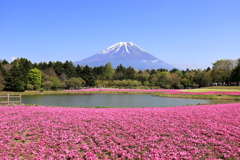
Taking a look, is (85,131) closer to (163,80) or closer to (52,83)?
(52,83)

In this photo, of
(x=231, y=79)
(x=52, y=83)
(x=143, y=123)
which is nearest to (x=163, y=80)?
(x=231, y=79)

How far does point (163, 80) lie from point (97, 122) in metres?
96.0

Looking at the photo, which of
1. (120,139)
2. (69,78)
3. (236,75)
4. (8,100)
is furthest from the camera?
(69,78)

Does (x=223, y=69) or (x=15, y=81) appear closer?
Result: (x=15, y=81)

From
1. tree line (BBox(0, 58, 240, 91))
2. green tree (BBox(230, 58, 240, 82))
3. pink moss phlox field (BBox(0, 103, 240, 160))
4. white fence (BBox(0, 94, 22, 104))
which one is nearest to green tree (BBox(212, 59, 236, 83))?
tree line (BBox(0, 58, 240, 91))

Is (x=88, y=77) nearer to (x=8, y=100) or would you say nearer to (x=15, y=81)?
(x=15, y=81)

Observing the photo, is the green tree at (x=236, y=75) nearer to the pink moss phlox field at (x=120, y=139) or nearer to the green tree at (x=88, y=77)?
the green tree at (x=88, y=77)

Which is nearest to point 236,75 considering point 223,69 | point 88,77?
point 223,69

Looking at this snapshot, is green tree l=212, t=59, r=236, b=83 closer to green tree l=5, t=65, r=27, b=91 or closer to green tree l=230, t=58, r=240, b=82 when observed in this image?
green tree l=230, t=58, r=240, b=82

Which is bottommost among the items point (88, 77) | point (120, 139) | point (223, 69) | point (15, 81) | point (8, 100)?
point (120, 139)

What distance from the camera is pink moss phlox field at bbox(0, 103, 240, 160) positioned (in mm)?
7871

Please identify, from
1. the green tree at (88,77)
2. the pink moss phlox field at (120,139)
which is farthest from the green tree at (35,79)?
the pink moss phlox field at (120,139)

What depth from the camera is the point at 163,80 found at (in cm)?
10531

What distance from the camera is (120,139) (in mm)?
9516
